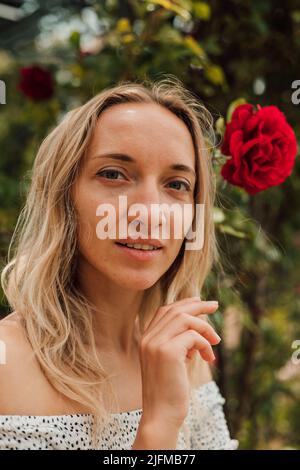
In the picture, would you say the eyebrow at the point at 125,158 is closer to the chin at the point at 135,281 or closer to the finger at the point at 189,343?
the chin at the point at 135,281

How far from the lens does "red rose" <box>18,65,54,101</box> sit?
8.05 feet

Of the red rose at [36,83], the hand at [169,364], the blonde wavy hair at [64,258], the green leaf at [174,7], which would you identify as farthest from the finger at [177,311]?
the red rose at [36,83]

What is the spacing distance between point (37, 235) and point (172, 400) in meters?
0.53

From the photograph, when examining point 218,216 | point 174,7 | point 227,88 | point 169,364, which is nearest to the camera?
point 169,364

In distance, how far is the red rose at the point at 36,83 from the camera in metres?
2.45

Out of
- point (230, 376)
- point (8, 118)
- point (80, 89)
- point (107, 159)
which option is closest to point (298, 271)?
point (230, 376)

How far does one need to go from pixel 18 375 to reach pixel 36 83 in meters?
1.59

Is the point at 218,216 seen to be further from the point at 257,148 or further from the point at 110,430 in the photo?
the point at 110,430

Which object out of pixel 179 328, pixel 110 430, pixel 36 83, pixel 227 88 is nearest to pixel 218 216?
pixel 179 328

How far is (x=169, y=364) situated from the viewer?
45.2 inches
